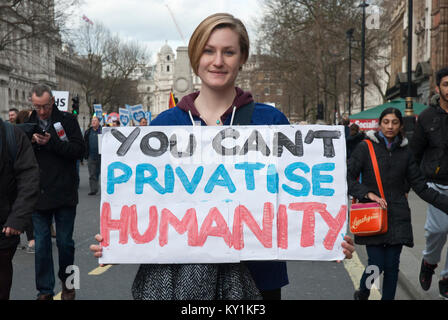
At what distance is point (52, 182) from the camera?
5.46 meters

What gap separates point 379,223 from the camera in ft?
16.0

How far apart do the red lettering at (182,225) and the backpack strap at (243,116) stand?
0.44 metres

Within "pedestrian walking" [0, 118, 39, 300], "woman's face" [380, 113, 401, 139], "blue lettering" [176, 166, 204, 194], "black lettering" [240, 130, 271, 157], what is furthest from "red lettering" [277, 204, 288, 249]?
"woman's face" [380, 113, 401, 139]

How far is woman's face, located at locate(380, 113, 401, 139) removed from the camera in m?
5.13

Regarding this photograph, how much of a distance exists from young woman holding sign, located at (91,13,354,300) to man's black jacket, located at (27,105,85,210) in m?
3.05

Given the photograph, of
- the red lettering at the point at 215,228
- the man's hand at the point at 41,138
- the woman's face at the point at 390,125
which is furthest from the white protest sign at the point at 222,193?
the man's hand at the point at 41,138

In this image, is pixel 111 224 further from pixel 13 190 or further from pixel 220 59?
pixel 13 190

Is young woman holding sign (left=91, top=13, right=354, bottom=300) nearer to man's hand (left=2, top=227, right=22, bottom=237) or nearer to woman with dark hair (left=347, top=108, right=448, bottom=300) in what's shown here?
man's hand (left=2, top=227, right=22, bottom=237)

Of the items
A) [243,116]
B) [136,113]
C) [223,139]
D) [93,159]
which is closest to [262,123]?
[243,116]

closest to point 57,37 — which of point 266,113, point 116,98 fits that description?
point 266,113

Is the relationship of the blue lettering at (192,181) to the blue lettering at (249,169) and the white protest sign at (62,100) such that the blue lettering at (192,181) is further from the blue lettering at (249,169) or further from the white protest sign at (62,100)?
the white protest sign at (62,100)

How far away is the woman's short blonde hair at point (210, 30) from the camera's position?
2471 mm
